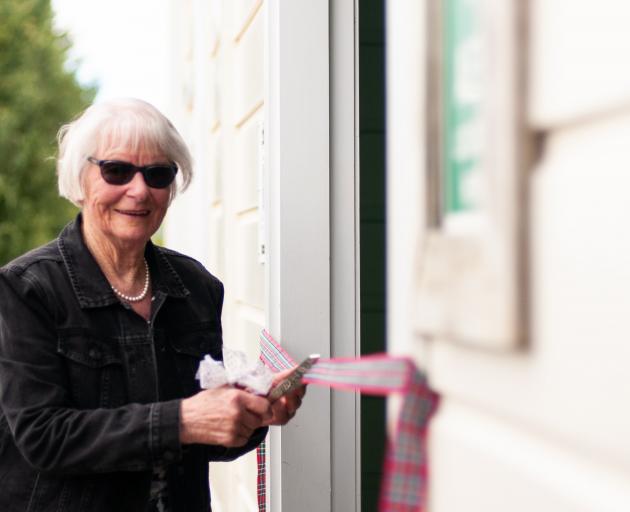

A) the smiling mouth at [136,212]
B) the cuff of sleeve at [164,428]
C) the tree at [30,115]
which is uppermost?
the tree at [30,115]

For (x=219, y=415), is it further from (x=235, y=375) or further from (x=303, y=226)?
(x=303, y=226)

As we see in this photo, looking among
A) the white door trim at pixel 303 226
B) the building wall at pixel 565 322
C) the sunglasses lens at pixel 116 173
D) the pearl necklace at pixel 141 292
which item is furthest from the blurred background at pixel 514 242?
the white door trim at pixel 303 226

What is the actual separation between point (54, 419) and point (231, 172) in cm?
244

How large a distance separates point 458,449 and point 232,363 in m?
1.21

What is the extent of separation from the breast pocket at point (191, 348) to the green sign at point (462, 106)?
5.25ft

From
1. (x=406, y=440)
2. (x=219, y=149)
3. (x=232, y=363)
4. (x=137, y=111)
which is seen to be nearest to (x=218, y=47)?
(x=219, y=149)

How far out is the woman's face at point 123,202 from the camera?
7.66ft

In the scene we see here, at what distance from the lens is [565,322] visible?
793 mm

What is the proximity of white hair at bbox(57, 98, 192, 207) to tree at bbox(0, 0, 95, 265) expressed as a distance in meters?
24.7

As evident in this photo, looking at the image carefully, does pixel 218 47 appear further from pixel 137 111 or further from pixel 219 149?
pixel 137 111

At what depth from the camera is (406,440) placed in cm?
108

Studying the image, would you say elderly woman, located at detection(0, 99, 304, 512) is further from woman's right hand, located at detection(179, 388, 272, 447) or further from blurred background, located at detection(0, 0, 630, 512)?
blurred background, located at detection(0, 0, 630, 512)

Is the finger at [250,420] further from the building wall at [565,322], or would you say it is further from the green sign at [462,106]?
the green sign at [462,106]

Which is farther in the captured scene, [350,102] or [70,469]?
[350,102]
